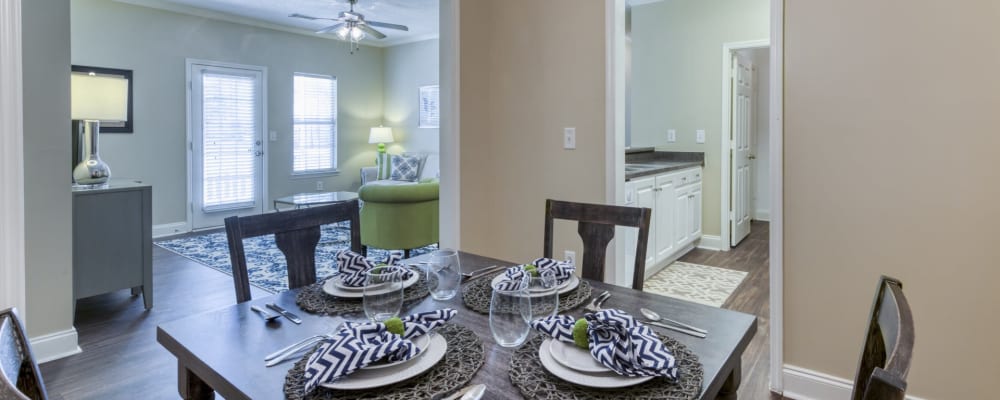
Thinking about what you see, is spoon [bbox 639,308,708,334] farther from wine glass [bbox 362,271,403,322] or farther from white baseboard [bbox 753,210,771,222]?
white baseboard [bbox 753,210,771,222]

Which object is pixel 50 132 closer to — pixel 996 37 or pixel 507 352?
pixel 507 352

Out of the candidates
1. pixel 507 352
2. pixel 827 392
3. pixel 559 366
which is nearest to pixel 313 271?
pixel 507 352

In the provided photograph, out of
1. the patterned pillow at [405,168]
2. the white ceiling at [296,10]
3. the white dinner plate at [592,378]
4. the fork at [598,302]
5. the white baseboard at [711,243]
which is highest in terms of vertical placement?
the white ceiling at [296,10]

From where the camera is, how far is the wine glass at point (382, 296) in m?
1.10

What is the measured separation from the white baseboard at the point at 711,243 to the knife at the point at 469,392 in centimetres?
473

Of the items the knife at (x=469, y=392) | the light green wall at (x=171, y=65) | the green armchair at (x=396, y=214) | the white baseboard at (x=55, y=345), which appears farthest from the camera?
the light green wall at (x=171, y=65)

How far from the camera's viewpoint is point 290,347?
3.44 feet

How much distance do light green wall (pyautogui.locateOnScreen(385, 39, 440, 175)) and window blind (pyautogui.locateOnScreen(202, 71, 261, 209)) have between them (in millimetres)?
2030

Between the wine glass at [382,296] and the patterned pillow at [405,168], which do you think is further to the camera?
the patterned pillow at [405,168]

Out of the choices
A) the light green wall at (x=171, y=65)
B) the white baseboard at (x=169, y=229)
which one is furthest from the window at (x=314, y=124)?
the white baseboard at (x=169, y=229)

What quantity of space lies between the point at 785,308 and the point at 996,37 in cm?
120

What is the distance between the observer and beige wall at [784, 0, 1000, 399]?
1.82m

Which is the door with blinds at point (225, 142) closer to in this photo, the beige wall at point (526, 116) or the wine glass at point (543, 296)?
the beige wall at point (526, 116)

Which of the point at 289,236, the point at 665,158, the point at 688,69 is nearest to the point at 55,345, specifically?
the point at 289,236
